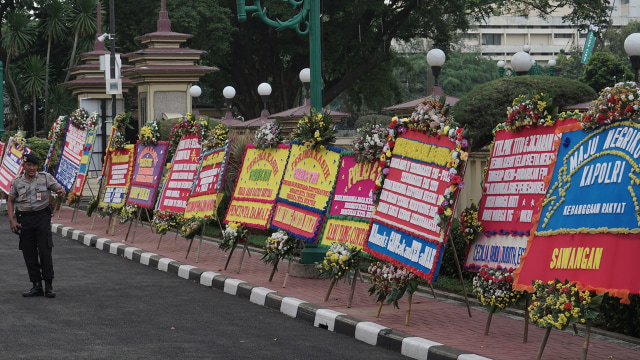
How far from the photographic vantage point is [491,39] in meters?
167

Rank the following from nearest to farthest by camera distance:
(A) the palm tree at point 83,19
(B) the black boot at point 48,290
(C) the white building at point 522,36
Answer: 1. (B) the black boot at point 48,290
2. (A) the palm tree at point 83,19
3. (C) the white building at point 522,36

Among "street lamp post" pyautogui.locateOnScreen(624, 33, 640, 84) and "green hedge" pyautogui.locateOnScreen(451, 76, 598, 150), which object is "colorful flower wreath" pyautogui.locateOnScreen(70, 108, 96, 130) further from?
"street lamp post" pyautogui.locateOnScreen(624, 33, 640, 84)

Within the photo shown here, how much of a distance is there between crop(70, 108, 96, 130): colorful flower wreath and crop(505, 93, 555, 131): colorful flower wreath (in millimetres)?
14303

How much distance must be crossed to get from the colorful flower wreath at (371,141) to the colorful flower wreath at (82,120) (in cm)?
1177

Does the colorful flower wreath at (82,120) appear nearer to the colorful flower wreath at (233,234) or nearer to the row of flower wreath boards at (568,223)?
the colorful flower wreath at (233,234)

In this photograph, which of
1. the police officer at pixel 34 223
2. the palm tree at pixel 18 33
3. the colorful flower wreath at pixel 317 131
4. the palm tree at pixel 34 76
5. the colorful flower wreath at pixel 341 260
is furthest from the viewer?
the palm tree at pixel 18 33

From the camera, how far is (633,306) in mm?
8703

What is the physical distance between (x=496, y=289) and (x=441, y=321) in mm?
1234

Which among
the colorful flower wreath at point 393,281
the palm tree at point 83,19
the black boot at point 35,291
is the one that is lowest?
the black boot at point 35,291

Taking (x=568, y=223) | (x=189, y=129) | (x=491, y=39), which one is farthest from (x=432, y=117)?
(x=491, y=39)

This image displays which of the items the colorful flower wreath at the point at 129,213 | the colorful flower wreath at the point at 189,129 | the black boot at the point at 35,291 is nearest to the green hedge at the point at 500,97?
the colorful flower wreath at the point at 189,129

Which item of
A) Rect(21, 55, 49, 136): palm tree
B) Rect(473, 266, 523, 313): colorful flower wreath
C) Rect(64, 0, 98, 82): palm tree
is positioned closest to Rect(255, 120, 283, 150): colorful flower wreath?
Rect(473, 266, 523, 313): colorful flower wreath

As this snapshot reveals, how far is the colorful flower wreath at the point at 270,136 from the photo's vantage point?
13.5 metres

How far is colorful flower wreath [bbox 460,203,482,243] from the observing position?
29.9 ft
